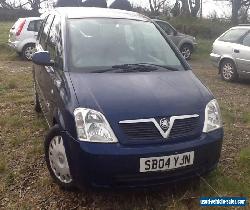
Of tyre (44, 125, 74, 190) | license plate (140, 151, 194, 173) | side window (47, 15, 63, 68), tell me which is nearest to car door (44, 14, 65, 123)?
side window (47, 15, 63, 68)

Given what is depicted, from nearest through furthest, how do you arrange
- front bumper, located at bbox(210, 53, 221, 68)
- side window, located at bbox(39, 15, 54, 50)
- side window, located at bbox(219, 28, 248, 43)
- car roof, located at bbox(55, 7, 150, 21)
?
car roof, located at bbox(55, 7, 150, 21) → side window, located at bbox(39, 15, 54, 50) → side window, located at bbox(219, 28, 248, 43) → front bumper, located at bbox(210, 53, 221, 68)

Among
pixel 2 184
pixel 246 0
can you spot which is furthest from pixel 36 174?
pixel 246 0

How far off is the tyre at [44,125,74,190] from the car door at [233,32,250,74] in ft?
21.9

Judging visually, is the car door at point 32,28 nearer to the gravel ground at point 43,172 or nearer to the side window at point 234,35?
the gravel ground at point 43,172

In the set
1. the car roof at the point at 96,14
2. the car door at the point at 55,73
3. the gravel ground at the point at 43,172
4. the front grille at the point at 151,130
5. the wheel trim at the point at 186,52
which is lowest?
the wheel trim at the point at 186,52

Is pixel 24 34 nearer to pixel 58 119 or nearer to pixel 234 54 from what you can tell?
pixel 234 54

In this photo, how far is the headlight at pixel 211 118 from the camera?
3537 mm

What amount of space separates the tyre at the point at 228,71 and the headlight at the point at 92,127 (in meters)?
7.20

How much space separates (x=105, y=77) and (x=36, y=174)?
1.35 metres

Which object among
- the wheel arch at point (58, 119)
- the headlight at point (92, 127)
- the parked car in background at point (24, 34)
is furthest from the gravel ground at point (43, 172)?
the parked car in background at point (24, 34)

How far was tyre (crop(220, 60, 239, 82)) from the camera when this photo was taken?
32.1 feet

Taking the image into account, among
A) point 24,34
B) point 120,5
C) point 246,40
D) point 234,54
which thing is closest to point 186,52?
point 120,5

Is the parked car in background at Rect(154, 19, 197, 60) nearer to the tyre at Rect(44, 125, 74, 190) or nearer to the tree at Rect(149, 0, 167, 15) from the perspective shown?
the tree at Rect(149, 0, 167, 15)

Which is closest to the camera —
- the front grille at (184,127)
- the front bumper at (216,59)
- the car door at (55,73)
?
the front grille at (184,127)
